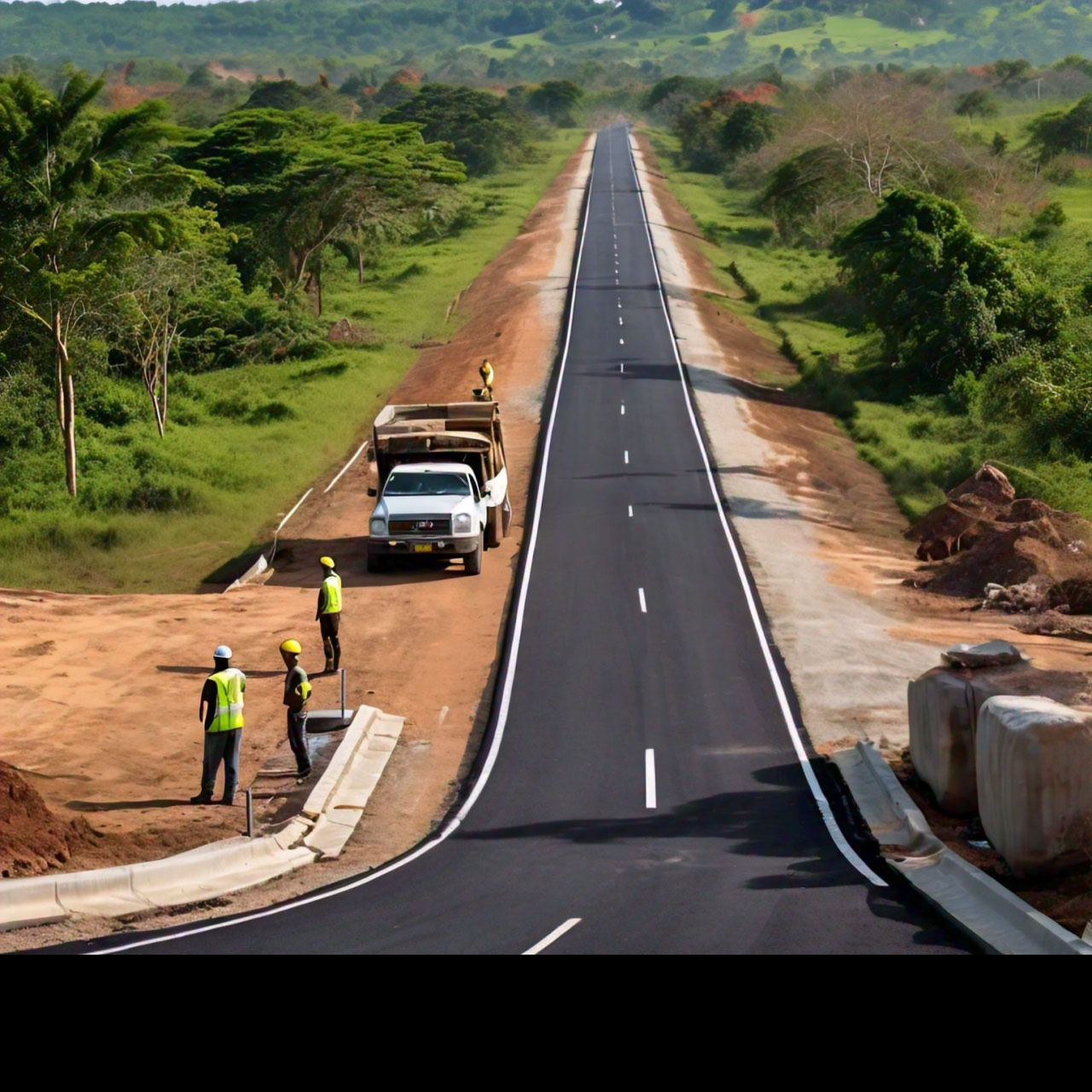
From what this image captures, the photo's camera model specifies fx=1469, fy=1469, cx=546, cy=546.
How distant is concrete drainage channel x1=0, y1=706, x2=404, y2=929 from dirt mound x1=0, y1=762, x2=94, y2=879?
2.68ft

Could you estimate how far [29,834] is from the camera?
543 inches

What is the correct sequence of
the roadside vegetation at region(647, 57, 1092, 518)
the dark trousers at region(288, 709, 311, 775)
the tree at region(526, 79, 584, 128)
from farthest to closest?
the tree at region(526, 79, 584, 128) < the roadside vegetation at region(647, 57, 1092, 518) < the dark trousers at region(288, 709, 311, 775)

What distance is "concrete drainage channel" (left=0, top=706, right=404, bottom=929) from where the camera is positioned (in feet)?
39.8

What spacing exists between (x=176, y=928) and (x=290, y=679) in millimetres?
5252

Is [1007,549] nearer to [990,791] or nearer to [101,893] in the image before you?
[990,791]

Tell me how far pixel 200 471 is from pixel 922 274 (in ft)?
84.5

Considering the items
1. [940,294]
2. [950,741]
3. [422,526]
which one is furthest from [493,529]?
[940,294]

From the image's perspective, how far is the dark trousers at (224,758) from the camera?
16209mm

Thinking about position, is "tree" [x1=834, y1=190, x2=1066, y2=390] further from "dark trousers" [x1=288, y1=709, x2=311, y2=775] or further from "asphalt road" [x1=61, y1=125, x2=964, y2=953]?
"dark trousers" [x1=288, y1=709, x2=311, y2=775]

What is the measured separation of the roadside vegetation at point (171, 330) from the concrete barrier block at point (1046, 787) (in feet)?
69.3

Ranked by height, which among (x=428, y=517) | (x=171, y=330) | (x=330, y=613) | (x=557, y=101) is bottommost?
(x=330, y=613)

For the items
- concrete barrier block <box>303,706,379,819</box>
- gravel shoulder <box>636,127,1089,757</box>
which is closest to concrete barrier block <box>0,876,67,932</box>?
concrete barrier block <box>303,706,379,819</box>
